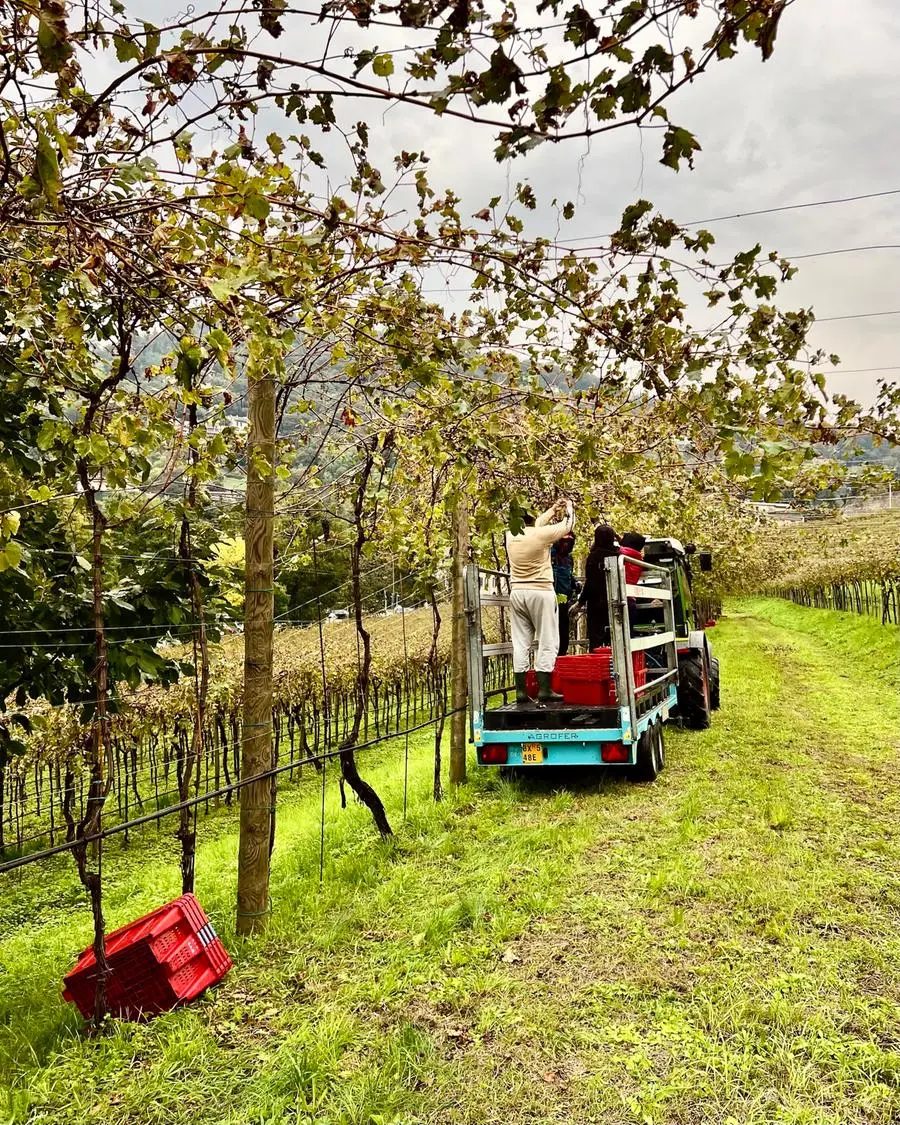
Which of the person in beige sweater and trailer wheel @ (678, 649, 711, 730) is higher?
the person in beige sweater

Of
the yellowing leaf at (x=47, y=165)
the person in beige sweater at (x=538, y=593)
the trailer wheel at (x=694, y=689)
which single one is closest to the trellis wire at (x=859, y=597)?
the trailer wheel at (x=694, y=689)

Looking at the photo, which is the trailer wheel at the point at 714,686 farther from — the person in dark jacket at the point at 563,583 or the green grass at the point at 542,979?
the green grass at the point at 542,979

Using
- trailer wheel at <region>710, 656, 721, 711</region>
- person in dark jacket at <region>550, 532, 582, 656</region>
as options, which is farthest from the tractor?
trailer wheel at <region>710, 656, 721, 711</region>

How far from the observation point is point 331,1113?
2877mm

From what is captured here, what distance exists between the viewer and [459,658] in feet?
27.0

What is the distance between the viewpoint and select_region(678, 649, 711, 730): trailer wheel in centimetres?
982

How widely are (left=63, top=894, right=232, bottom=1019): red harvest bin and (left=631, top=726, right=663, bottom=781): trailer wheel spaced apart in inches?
171

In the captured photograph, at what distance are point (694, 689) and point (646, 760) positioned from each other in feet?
9.31

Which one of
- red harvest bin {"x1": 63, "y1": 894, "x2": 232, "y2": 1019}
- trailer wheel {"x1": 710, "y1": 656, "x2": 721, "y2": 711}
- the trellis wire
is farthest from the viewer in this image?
the trellis wire

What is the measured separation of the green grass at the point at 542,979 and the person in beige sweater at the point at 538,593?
128 cm

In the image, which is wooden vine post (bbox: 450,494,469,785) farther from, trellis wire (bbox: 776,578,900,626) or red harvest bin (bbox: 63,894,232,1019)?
trellis wire (bbox: 776,578,900,626)

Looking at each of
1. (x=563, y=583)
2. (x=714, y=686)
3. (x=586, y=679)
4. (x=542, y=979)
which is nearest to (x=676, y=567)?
(x=563, y=583)

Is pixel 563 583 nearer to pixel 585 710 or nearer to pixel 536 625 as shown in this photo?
pixel 536 625

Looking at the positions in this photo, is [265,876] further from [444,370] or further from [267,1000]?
[444,370]
